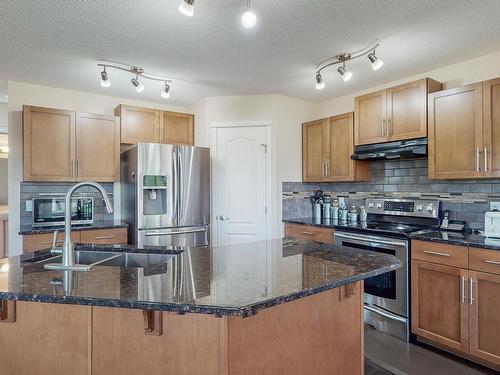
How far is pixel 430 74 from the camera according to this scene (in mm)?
3139

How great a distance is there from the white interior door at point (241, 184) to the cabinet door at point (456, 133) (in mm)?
1769

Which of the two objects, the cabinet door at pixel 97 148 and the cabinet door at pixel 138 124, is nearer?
the cabinet door at pixel 97 148

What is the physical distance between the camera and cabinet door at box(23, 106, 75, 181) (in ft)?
10.5

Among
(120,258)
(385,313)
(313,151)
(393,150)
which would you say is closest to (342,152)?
(313,151)

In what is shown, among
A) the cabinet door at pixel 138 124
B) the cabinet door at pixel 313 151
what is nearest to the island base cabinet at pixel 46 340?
the cabinet door at pixel 138 124

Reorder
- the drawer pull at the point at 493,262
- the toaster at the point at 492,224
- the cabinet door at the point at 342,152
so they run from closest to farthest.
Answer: the drawer pull at the point at 493,262, the toaster at the point at 492,224, the cabinet door at the point at 342,152

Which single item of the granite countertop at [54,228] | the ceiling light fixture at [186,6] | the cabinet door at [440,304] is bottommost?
the cabinet door at [440,304]

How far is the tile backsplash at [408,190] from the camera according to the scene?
9.19 ft

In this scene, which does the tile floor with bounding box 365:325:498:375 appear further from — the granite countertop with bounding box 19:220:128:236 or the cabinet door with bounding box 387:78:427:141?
the granite countertop with bounding box 19:220:128:236

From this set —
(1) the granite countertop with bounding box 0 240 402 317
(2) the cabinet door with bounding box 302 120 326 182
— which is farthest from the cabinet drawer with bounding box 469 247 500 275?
(2) the cabinet door with bounding box 302 120 326 182

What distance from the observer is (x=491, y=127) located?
97.5 inches

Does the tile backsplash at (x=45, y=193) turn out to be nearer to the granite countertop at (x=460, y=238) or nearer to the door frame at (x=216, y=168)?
the door frame at (x=216, y=168)

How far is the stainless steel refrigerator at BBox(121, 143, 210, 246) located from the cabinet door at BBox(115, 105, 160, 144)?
9.7 inches

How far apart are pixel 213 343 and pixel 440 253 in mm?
2029
